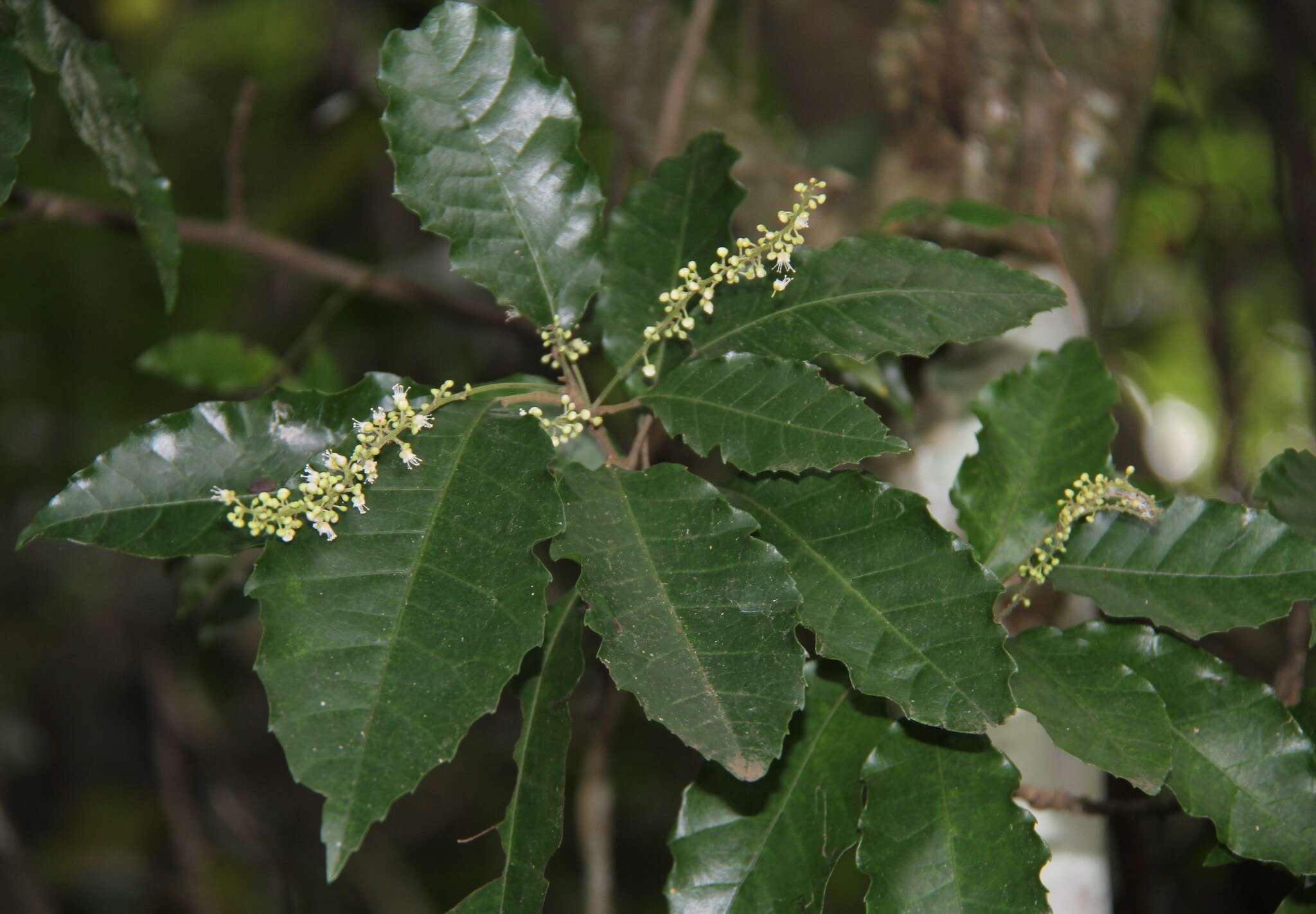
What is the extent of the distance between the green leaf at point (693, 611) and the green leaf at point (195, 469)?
270mm

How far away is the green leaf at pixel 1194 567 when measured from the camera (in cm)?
111

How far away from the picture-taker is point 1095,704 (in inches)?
42.5

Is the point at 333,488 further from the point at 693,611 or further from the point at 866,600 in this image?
the point at 866,600

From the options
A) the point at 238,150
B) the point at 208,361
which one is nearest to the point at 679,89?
the point at 238,150

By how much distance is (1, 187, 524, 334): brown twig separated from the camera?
1.88 meters

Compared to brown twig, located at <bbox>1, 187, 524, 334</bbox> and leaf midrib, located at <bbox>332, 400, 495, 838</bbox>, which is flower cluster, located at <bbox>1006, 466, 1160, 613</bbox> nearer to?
leaf midrib, located at <bbox>332, 400, 495, 838</bbox>

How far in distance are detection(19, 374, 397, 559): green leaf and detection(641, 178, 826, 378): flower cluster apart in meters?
0.33

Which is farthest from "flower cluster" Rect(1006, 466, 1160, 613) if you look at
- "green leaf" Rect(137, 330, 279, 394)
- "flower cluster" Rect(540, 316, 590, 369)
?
"green leaf" Rect(137, 330, 279, 394)

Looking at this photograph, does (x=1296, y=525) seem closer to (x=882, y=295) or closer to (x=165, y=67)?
(x=882, y=295)

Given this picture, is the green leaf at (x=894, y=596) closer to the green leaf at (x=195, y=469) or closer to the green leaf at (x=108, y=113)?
the green leaf at (x=195, y=469)

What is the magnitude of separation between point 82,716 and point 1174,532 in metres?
4.71

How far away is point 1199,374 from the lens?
5.05m

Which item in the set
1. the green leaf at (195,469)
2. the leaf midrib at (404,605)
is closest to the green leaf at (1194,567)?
the leaf midrib at (404,605)

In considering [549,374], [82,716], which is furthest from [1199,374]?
[82,716]
